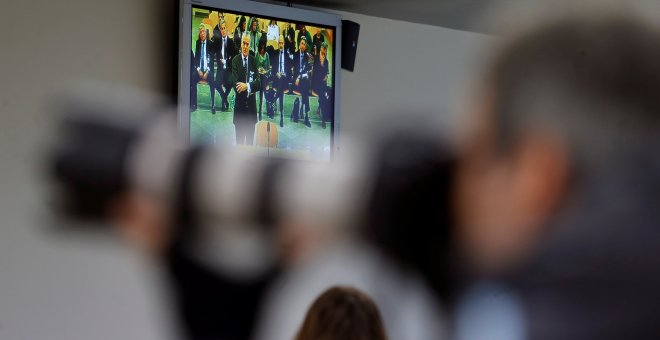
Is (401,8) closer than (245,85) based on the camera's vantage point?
No

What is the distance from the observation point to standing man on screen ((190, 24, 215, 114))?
193cm

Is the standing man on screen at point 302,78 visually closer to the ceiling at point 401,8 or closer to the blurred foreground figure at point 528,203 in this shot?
the ceiling at point 401,8

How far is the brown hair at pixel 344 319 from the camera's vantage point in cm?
46

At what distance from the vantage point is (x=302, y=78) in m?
1.30

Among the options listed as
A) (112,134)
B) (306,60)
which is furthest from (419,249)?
(306,60)

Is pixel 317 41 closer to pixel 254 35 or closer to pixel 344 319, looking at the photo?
pixel 254 35

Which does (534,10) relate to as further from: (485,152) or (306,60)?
(306,60)

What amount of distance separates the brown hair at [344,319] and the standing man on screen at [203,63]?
1.37m

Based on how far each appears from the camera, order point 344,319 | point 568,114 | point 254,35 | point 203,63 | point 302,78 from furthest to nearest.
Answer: point 203,63, point 254,35, point 302,78, point 344,319, point 568,114

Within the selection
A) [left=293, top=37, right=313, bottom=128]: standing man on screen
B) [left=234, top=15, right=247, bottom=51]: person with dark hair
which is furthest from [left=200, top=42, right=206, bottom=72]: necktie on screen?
[left=293, top=37, right=313, bottom=128]: standing man on screen

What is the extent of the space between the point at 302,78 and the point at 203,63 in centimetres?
82

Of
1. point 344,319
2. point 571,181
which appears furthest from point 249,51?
point 571,181

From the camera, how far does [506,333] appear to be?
1.28 ft

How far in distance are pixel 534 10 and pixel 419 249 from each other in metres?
0.14
